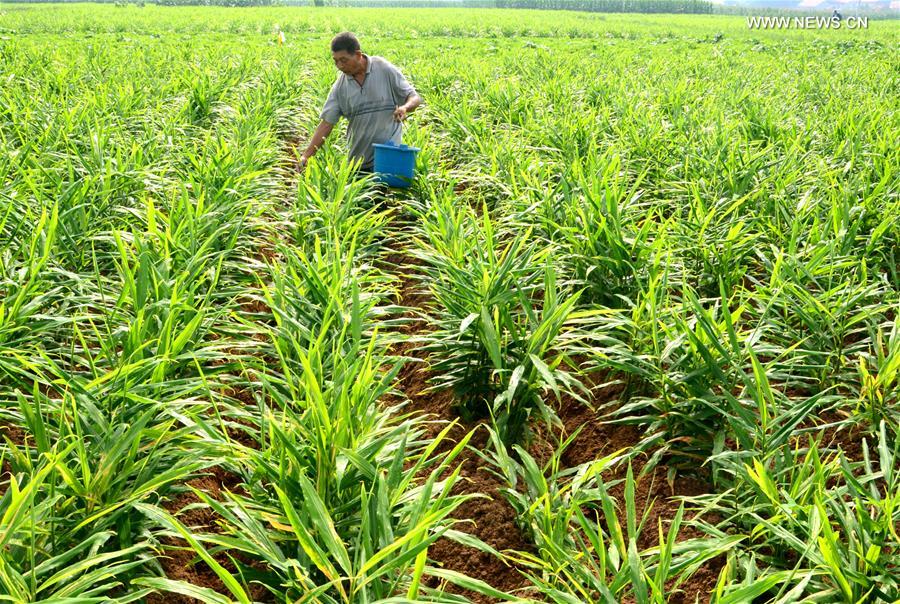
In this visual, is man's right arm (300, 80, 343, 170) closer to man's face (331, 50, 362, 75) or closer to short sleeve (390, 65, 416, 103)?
man's face (331, 50, 362, 75)

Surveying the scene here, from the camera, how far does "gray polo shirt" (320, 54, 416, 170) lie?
5.35 meters

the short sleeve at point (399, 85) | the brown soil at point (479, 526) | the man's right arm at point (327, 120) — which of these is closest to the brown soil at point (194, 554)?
the brown soil at point (479, 526)

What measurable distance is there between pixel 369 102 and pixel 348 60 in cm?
37

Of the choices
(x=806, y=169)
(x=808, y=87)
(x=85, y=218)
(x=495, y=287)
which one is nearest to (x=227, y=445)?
(x=495, y=287)

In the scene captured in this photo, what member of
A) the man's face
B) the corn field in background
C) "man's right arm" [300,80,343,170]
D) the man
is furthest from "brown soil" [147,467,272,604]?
the man's face

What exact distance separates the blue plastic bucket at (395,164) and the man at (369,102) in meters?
0.38

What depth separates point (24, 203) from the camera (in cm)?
358

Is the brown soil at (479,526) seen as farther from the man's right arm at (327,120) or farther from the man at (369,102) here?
the man at (369,102)

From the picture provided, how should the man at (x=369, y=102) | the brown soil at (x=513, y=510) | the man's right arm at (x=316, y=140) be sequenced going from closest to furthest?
1. the brown soil at (x=513, y=510)
2. the man's right arm at (x=316, y=140)
3. the man at (x=369, y=102)

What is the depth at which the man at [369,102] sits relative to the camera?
531cm

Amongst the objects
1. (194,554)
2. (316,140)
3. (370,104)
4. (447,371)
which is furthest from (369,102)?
(194,554)

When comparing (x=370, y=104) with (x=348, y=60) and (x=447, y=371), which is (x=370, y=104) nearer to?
(x=348, y=60)

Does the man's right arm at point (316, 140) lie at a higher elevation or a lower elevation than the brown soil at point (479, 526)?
higher

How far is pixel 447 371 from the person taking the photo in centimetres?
298
